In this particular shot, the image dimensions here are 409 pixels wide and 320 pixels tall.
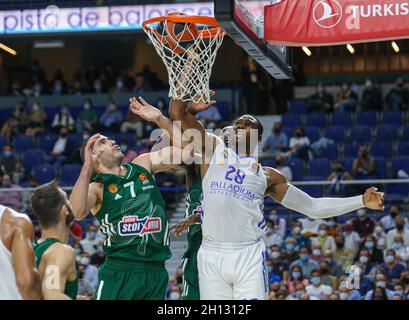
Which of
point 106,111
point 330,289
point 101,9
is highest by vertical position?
point 101,9

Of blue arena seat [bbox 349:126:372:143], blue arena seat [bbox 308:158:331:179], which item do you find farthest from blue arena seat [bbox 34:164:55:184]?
blue arena seat [bbox 349:126:372:143]

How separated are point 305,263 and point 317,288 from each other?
2.20 feet

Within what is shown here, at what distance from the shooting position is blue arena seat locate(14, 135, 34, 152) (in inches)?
822

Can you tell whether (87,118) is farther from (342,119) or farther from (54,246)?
(54,246)

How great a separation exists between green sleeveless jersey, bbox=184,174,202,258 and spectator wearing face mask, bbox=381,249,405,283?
6.64 metres

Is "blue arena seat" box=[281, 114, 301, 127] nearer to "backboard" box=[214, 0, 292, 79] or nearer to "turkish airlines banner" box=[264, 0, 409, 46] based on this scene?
"backboard" box=[214, 0, 292, 79]

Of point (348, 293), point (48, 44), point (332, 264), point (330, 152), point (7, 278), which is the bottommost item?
point (348, 293)

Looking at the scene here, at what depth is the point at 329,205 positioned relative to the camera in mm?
8391

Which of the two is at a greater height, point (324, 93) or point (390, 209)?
point (324, 93)

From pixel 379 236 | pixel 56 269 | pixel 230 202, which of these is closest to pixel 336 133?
A: pixel 379 236

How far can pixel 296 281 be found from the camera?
14.5 m
